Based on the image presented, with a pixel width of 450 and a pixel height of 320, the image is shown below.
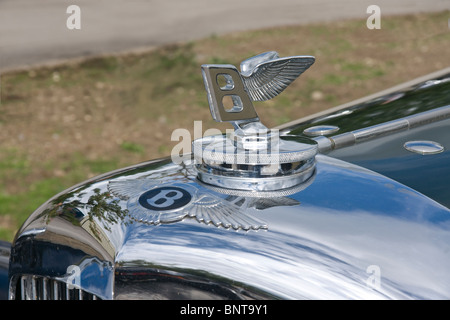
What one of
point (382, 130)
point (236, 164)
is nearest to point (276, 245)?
point (236, 164)

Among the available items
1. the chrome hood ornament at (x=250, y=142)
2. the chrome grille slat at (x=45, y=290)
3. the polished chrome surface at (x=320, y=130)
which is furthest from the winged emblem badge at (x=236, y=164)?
the polished chrome surface at (x=320, y=130)

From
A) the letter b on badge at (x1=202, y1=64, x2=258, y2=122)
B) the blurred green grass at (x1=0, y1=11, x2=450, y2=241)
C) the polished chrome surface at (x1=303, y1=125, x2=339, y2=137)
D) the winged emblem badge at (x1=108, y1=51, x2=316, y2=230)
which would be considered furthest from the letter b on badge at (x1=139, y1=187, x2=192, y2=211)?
the blurred green grass at (x1=0, y1=11, x2=450, y2=241)

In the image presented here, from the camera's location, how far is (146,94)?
6.25 meters

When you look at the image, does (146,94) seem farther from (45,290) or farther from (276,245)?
(276,245)

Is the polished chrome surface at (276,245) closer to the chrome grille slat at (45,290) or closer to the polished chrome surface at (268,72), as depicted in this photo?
the chrome grille slat at (45,290)

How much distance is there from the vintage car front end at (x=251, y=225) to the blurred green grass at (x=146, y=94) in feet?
8.38

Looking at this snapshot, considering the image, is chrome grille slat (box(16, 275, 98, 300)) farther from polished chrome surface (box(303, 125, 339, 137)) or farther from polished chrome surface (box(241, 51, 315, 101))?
polished chrome surface (box(303, 125, 339, 137))

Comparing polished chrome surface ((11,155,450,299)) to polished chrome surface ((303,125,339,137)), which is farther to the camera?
polished chrome surface ((303,125,339,137))

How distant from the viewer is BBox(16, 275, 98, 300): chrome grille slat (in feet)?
4.09

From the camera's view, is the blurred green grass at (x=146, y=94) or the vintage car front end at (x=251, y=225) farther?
the blurred green grass at (x=146, y=94)

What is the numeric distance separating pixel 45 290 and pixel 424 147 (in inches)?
39.9

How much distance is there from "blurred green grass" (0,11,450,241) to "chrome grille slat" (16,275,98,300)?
237cm

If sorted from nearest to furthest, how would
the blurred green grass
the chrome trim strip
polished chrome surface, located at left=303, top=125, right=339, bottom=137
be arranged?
the chrome trim strip < polished chrome surface, located at left=303, top=125, right=339, bottom=137 < the blurred green grass

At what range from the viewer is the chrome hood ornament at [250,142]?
124 centimetres
